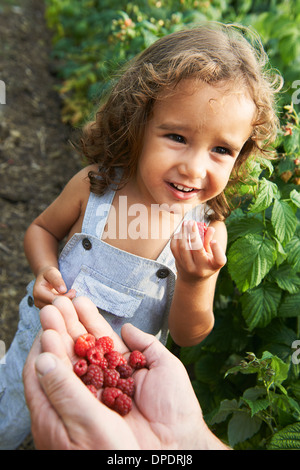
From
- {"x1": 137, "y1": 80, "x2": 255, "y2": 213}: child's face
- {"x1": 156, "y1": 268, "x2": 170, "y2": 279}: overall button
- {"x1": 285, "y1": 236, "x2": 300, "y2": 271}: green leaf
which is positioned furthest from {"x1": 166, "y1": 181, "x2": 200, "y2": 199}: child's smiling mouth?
{"x1": 285, "y1": 236, "x2": 300, "y2": 271}: green leaf

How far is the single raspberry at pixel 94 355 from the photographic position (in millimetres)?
1481

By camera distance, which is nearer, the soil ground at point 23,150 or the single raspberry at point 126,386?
the single raspberry at point 126,386

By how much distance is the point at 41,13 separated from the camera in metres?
7.30

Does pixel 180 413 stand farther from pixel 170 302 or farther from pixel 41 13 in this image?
pixel 41 13

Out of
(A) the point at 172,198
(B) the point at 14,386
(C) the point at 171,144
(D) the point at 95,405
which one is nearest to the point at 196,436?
(D) the point at 95,405

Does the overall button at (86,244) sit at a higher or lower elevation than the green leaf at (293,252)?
lower

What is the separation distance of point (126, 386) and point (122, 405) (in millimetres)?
89

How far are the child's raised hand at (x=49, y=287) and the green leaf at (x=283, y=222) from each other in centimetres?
80

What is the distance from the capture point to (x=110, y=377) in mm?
1483

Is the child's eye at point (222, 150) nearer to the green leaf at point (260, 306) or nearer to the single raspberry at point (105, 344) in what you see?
the green leaf at point (260, 306)

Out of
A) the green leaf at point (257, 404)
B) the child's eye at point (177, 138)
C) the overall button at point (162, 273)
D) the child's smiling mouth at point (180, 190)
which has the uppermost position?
the child's eye at point (177, 138)

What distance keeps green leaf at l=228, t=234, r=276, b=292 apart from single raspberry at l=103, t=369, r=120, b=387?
61 centimetres

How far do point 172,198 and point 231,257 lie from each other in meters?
0.36
